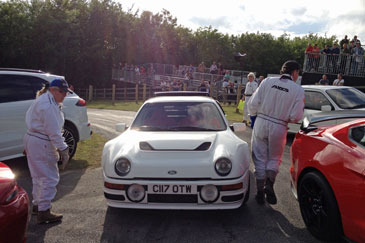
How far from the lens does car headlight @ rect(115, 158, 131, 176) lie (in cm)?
389

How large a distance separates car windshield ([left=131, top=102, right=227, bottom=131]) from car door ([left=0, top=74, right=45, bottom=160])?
240cm

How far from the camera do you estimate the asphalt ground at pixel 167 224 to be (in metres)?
3.65

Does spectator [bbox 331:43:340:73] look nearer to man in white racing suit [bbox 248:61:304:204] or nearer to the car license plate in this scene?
man in white racing suit [bbox 248:61:304:204]

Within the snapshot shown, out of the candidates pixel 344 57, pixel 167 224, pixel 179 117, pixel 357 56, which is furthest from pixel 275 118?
pixel 344 57

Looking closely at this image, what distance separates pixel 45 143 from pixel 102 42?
43.4m

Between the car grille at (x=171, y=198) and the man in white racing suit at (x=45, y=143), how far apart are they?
41.8 inches

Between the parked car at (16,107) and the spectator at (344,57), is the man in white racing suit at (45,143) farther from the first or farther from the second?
the spectator at (344,57)

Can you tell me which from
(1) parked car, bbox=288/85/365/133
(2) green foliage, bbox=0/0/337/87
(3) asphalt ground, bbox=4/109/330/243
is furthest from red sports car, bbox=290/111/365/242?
(2) green foliage, bbox=0/0/337/87

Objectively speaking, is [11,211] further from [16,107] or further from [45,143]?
[16,107]

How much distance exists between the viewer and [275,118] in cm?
471

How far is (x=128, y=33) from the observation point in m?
48.2

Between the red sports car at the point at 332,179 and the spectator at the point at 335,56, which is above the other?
the spectator at the point at 335,56

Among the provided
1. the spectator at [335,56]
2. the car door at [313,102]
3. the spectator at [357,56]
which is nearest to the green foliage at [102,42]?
the spectator at [335,56]

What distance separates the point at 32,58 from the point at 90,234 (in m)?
40.6
